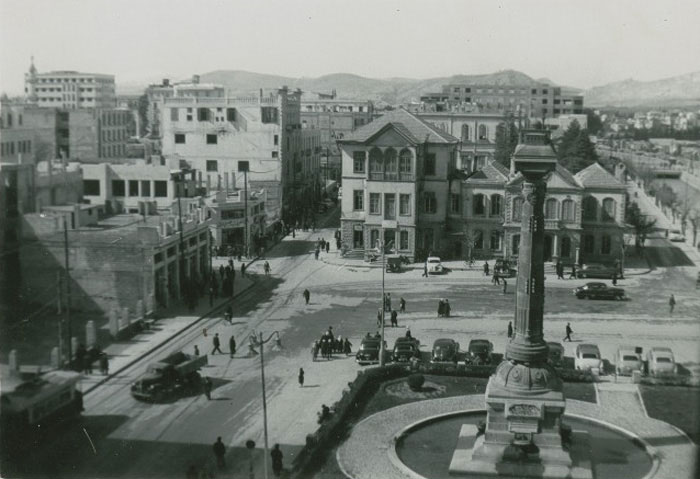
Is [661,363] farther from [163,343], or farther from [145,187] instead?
[145,187]

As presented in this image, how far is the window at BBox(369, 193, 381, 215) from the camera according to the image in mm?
69000

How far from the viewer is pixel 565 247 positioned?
66.7m

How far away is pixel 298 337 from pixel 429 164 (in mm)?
28507

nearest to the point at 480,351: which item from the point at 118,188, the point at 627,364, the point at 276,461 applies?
the point at 627,364

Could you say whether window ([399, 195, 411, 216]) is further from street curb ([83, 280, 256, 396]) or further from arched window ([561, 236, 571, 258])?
street curb ([83, 280, 256, 396])

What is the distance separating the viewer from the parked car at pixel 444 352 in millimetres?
40812

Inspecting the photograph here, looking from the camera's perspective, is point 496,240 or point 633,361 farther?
point 496,240

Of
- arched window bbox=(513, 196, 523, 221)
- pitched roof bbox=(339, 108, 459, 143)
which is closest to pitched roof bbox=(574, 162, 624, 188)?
arched window bbox=(513, 196, 523, 221)

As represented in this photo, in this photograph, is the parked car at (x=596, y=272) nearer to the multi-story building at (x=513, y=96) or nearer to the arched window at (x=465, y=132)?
the arched window at (x=465, y=132)

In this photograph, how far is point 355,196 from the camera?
71.0 metres

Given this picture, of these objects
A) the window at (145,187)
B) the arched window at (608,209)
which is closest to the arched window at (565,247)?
the arched window at (608,209)

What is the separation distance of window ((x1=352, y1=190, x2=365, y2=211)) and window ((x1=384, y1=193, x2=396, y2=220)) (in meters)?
2.68

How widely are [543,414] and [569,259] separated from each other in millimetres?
39925

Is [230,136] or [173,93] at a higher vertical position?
[173,93]
